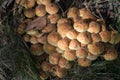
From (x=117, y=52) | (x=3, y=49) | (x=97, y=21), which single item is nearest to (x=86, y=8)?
(x=97, y=21)

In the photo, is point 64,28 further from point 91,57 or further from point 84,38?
point 91,57

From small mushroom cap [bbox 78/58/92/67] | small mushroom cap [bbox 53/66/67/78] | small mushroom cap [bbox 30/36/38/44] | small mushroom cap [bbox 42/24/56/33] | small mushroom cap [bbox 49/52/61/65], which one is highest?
small mushroom cap [bbox 42/24/56/33]

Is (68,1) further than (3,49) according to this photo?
Yes

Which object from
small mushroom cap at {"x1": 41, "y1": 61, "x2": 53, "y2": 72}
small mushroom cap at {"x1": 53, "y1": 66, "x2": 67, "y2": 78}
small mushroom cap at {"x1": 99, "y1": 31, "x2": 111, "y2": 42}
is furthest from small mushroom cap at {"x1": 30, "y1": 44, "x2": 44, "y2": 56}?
small mushroom cap at {"x1": 99, "y1": 31, "x2": 111, "y2": 42}

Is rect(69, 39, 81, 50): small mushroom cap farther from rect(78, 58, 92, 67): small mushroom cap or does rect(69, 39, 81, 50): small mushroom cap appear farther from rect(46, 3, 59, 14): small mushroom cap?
rect(46, 3, 59, 14): small mushroom cap

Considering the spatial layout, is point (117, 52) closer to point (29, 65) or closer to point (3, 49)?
point (29, 65)

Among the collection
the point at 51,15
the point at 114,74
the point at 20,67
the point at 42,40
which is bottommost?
the point at 114,74
